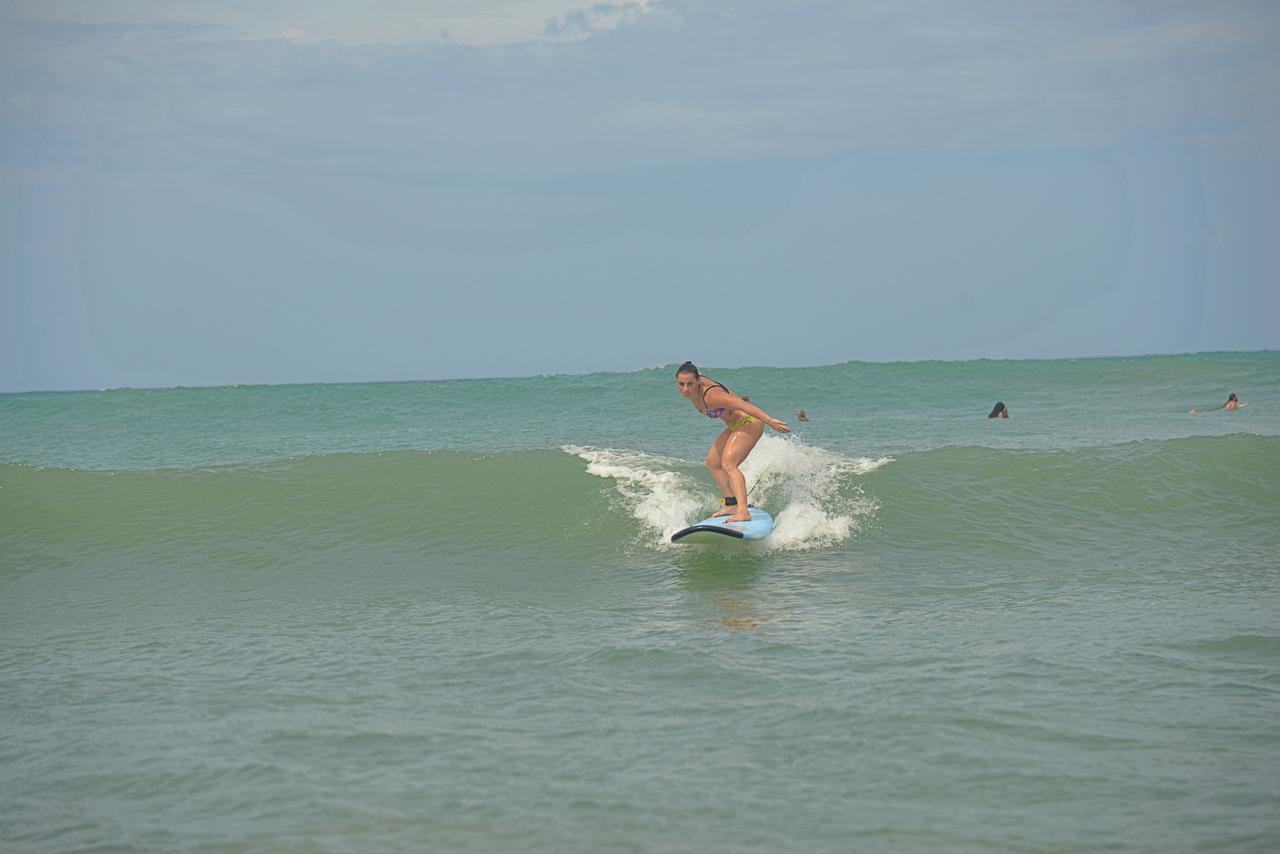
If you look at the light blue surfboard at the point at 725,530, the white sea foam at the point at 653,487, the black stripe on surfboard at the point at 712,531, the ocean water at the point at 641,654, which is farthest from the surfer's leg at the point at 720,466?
the white sea foam at the point at 653,487

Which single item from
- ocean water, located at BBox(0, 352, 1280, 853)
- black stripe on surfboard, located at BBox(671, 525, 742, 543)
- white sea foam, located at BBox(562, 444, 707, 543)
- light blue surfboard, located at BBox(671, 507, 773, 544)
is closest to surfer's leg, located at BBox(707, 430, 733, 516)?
light blue surfboard, located at BBox(671, 507, 773, 544)

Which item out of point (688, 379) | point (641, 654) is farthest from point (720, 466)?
point (641, 654)

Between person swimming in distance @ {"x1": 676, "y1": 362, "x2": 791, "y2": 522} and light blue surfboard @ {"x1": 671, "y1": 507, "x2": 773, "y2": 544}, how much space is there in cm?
11

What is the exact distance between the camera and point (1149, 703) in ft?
20.9

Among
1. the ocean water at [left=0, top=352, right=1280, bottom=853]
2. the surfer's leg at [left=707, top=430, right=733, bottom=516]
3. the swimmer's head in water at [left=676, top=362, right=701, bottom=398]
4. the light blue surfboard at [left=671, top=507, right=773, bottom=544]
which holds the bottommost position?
the ocean water at [left=0, top=352, right=1280, bottom=853]

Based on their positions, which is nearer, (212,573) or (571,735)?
(571,735)

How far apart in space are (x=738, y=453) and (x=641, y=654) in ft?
13.6

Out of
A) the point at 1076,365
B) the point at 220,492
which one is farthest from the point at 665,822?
the point at 1076,365

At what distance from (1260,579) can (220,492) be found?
12.7 m

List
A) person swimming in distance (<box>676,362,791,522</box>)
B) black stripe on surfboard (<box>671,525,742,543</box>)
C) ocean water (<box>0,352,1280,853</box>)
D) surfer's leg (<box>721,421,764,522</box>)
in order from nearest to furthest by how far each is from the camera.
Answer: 1. ocean water (<box>0,352,1280,853</box>)
2. black stripe on surfboard (<box>671,525,742,543</box>)
3. person swimming in distance (<box>676,362,791,522</box>)
4. surfer's leg (<box>721,421,764,522</box>)

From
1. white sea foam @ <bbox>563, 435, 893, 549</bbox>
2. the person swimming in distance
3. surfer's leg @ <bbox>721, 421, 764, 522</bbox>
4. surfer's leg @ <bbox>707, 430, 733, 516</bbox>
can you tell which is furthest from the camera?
white sea foam @ <bbox>563, 435, 893, 549</bbox>

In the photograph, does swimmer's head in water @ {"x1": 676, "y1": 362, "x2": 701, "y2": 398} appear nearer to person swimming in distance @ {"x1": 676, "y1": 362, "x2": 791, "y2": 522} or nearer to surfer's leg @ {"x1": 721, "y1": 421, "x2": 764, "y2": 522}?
person swimming in distance @ {"x1": 676, "y1": 362, "x2": 791, "y2": 522}

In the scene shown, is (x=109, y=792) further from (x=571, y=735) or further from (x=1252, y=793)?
(x=1252, y=793)

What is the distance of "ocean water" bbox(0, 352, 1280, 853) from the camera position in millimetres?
5191
